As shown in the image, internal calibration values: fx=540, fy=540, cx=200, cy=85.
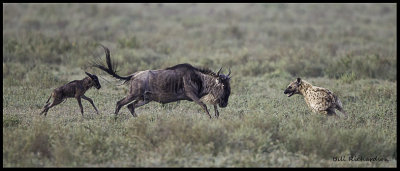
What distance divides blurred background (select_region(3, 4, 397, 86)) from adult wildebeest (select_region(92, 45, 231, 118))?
4656 mm

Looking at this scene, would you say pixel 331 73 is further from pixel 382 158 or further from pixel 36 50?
pixel 36 50

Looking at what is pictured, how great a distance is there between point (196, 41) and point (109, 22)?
5.91m

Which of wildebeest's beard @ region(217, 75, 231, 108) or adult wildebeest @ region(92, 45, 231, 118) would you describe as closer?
adult wildebeest @ region(92, 45, 231, 118)

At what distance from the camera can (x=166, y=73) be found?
969cm

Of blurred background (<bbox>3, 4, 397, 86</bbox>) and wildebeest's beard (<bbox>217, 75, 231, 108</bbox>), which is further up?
blurred background (<bbox>3, 4, 397, 86</bbox>)

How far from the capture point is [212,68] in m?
15.8

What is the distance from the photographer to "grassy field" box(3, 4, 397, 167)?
7535 millimetres

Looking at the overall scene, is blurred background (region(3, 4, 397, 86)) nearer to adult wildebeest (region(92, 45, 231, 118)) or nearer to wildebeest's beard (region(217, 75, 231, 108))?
adult wildebeest (region(92, 45, 231, 118))

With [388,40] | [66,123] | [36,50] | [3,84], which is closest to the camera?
[66,123]

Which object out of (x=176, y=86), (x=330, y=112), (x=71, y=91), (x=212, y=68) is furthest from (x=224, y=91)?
(x=212, y=68)

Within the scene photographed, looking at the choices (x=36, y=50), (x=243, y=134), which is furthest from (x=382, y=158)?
(x=36, y=50)

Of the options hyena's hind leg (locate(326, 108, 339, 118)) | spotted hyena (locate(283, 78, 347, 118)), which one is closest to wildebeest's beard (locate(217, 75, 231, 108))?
spotted hyena (locate(283, 78, 347, 118))

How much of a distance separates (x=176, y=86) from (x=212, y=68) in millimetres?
6174

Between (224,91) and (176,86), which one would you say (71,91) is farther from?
(224,91)
